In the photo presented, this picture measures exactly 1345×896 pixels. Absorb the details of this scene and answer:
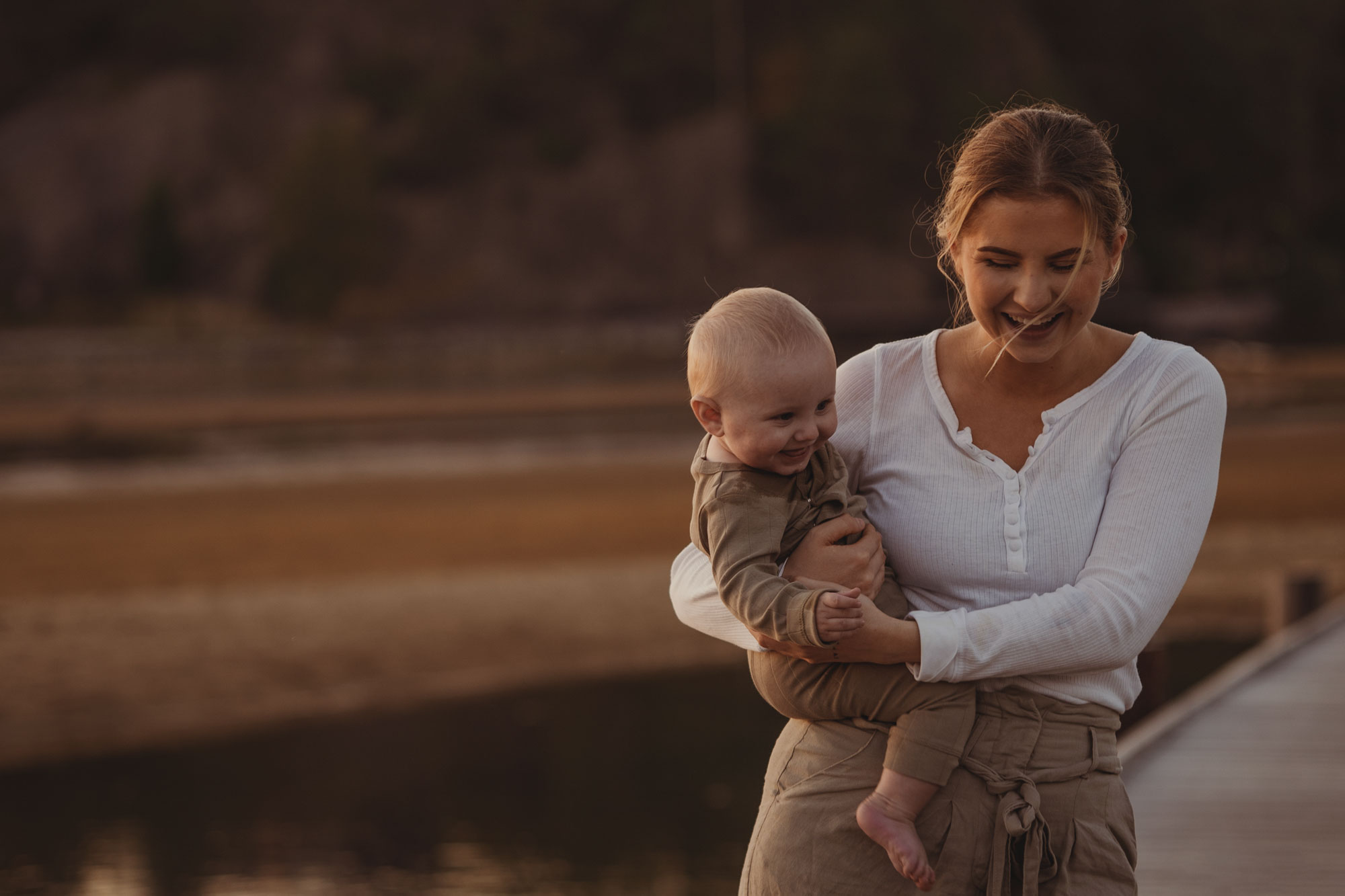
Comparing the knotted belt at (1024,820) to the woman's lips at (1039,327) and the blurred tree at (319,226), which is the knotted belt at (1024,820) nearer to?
the woman's lips at (1039,327)

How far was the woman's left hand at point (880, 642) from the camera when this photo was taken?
165 centimetres

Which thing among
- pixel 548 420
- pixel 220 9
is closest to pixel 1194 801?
pixel 548 420

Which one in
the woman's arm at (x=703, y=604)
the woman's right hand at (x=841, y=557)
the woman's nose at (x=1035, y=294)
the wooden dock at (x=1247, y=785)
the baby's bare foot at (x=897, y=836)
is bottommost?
the wooden dock at (x=1247, y=785)

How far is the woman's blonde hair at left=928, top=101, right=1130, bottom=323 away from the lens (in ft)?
5.34

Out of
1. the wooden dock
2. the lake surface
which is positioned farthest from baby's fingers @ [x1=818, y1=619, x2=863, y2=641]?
the lake surface

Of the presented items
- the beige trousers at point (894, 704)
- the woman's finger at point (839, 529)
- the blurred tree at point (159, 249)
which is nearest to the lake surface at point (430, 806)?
the beige trousers at point (894, 704)

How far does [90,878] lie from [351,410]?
2157 cm

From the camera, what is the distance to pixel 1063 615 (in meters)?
1.62

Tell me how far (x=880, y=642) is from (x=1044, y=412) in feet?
1.08

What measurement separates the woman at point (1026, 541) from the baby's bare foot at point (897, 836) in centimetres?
3

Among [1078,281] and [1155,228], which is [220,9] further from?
[1078,281]

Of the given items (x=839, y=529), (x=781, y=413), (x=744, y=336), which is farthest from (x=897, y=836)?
(x=744, y=336)

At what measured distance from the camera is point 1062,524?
5.54ft

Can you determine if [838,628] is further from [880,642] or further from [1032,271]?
[1032,271]
